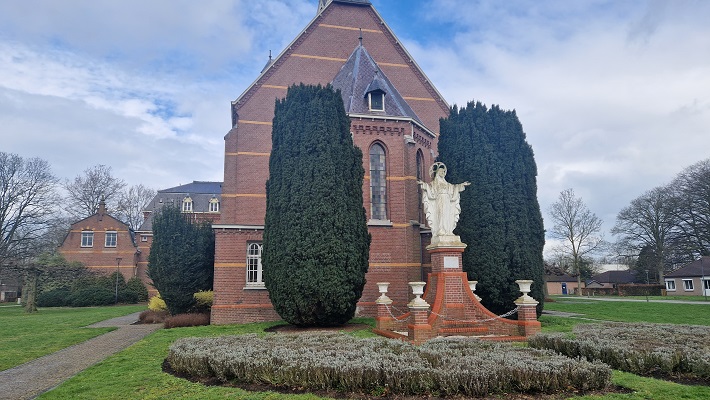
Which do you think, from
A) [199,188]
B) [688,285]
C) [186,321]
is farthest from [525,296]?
[199,188]

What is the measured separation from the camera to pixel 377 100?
2069 cm

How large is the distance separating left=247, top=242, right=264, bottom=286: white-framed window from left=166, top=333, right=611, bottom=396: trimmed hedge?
941cm

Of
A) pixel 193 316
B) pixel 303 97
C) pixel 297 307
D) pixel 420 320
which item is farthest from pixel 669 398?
pixel 193 316

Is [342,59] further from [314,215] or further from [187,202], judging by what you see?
[187,202]

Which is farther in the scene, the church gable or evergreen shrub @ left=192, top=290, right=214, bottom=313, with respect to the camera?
the church gable

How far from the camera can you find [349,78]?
2300 centimetres

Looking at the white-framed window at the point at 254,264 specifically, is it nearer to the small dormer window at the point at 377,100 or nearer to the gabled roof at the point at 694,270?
the small dormer window at the point at 377,100

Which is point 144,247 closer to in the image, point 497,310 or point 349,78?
point 349,78

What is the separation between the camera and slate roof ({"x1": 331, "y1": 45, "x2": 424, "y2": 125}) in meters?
20.7

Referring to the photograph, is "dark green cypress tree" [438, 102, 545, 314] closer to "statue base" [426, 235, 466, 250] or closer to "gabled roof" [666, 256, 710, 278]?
"statue base" [426, 235, 466, 250]

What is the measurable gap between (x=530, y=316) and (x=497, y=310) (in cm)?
348

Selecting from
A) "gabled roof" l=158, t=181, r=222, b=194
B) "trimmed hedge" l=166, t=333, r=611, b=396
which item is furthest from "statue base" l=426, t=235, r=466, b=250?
"gabled roof" l=158, t=181, r=222, b=194

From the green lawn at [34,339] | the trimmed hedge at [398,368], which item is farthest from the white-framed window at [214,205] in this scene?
the trimmed hedge at [398,368]

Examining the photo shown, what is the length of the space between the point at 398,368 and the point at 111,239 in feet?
157
